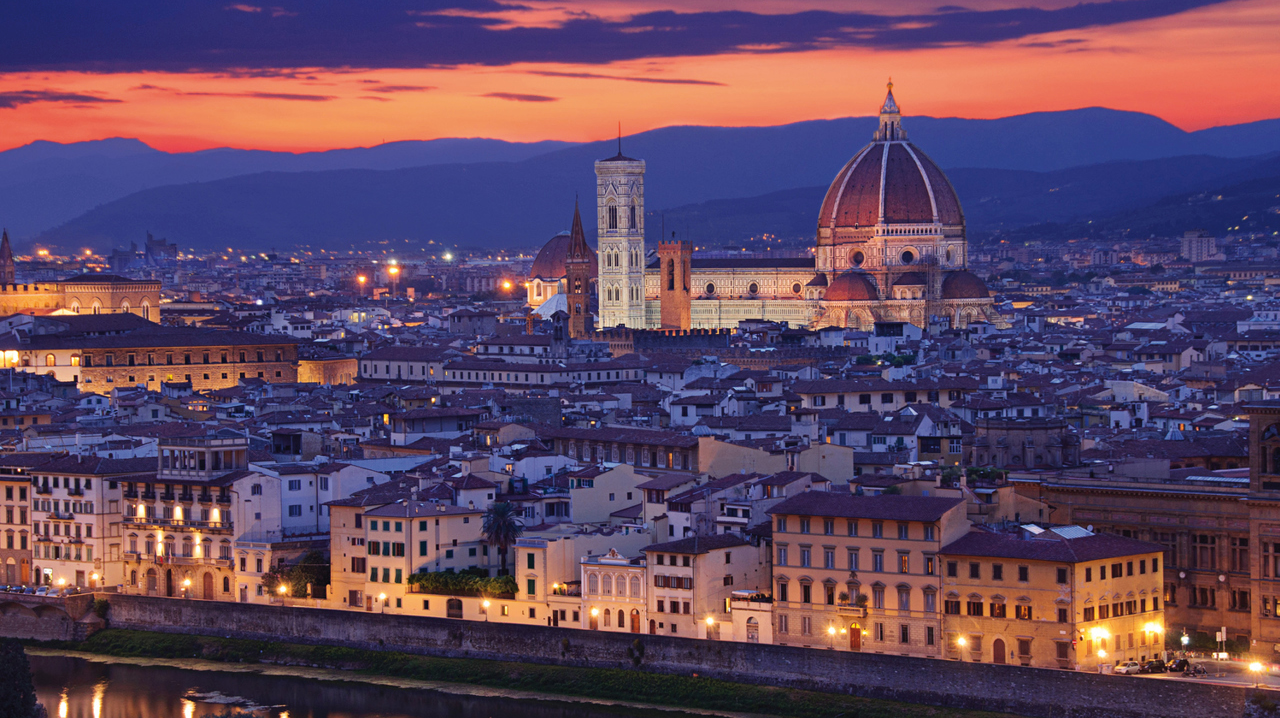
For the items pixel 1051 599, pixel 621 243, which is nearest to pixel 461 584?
pixel 1051 599

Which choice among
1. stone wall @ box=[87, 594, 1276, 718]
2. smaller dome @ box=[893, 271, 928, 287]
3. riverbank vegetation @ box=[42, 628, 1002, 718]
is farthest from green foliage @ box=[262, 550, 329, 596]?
smaller dome @ box=[893, 271, 928, 287]

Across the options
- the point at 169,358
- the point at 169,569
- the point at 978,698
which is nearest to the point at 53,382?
the point at 169,358

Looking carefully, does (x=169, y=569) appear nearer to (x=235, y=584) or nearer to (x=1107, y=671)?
(x=235, y=584)

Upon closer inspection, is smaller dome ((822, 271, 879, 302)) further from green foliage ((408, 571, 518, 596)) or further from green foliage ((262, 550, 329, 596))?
green foliage ((408, 571, 518, 596))

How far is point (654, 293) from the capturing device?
147125mm

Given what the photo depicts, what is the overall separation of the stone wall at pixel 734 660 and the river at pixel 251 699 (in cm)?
134

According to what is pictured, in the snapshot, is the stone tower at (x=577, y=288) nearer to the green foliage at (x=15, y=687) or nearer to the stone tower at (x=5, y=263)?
the stone tower at (x=5, y=263)

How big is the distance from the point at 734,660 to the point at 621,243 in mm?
101106

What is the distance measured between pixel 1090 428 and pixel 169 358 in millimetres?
51706

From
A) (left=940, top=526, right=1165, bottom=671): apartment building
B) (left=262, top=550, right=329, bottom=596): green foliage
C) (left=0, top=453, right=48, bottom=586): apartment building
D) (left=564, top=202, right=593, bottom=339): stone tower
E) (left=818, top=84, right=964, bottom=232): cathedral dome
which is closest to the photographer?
(left=940, top=526, right=1165, bottom=671): apartment building

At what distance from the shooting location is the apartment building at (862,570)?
134ft

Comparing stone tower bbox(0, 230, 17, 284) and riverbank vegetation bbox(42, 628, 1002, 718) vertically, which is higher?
stone tower bbox(0, 230, 17, 284)

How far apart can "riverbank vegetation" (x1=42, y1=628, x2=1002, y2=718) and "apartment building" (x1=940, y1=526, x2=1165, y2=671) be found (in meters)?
1.74

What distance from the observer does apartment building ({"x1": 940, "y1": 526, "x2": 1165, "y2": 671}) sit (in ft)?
128
